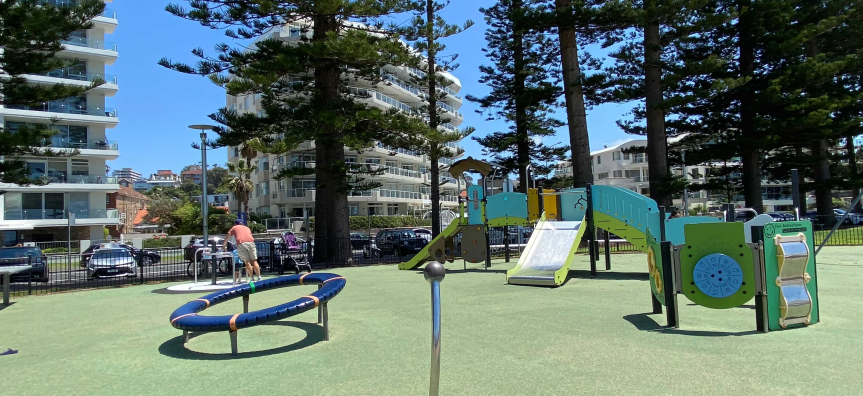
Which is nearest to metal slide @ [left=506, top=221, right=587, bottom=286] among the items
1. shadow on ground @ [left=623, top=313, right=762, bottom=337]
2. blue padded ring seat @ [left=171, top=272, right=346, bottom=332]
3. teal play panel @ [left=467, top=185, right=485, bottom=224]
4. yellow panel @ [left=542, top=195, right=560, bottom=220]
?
yellow panel @ [left=542, top=195, right=560, bottom=220]

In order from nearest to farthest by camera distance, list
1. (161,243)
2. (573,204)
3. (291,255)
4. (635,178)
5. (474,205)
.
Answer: (573,204), (474,205), (291,255), (161,243), (635,178)

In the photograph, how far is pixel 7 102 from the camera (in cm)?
1489

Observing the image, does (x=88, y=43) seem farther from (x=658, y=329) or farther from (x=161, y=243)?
(x=658, y=329)

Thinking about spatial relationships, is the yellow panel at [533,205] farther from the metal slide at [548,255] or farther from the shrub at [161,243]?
the shrub at [161,243]

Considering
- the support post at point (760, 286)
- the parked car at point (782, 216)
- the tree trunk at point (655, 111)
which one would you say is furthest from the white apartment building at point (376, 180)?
the support post at point (760, 286)

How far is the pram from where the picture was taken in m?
14.8

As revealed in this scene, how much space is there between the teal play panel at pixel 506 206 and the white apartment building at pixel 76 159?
34.0 meters

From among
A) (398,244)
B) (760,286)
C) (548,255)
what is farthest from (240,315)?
(398,244)

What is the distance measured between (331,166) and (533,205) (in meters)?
6.86

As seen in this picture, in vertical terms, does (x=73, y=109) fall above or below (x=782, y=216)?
above

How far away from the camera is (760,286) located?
5.51 m

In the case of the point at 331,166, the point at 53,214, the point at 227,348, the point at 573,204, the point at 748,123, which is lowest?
the point at 227,348

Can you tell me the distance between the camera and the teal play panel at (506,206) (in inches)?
555

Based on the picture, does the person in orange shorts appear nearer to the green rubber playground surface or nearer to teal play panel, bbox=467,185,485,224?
the green rubber playground surface
